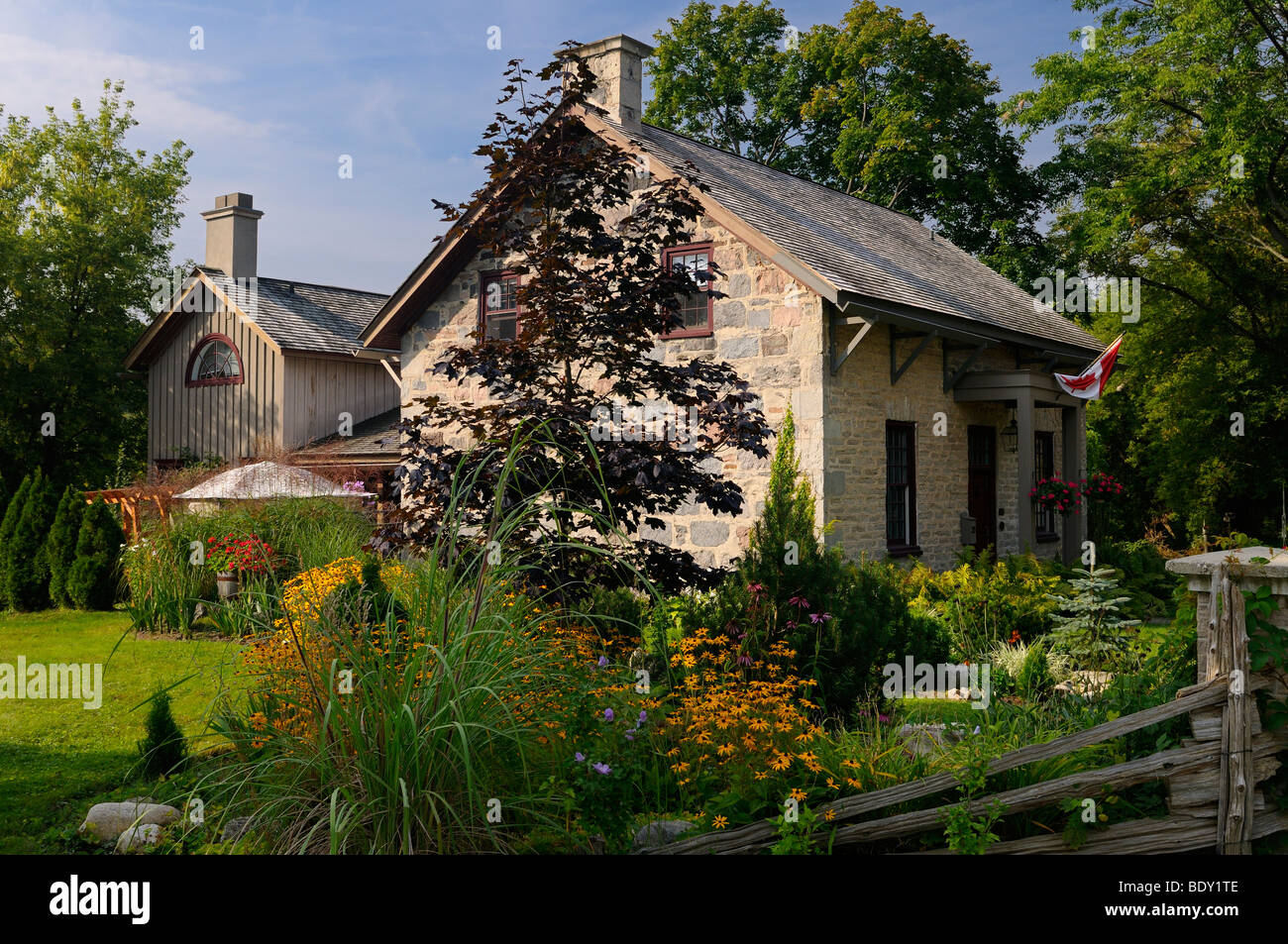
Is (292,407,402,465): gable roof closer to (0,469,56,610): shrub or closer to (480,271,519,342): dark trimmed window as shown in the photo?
(480,271,519,342): dark trimmed window

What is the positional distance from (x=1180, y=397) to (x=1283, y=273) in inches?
130

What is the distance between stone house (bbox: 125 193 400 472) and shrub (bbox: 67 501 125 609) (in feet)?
16.9

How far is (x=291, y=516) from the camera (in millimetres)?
12562

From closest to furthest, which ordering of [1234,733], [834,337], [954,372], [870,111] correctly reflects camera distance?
[1234,733]
[834,337]
[954,372]
[870,111]

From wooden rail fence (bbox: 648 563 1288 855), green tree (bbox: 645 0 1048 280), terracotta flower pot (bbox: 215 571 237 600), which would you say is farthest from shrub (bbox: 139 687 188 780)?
green tree (bbox: 645 0 1048 280)

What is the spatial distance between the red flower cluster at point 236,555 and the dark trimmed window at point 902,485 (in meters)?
7.78

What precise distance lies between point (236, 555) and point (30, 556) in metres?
4.81

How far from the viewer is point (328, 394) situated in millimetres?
21031

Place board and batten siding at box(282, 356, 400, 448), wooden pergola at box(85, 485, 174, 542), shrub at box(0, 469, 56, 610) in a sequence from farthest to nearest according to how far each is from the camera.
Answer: board and batten siding at box(282, 356, 400, 448)
wooden pergola at box(85, 485, 174, 542)
shrub at box(0, 469, 56, 610)

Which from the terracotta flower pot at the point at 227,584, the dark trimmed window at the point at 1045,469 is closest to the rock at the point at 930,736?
the terracotta flower pot at the point at 227,584

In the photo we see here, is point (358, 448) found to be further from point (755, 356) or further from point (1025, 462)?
point (1025, 462)

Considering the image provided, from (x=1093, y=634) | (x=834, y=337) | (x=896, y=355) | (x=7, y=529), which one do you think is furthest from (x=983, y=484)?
(x=7, y=529)

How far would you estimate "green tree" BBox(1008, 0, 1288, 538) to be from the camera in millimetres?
18188
